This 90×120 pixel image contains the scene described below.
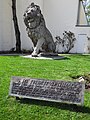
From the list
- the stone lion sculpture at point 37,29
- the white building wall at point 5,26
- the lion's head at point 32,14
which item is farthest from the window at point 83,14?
the lion's head at point 32,14

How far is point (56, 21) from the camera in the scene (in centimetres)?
1462

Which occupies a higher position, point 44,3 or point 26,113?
point 44,3

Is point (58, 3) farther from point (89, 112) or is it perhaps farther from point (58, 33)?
point (89, 112)

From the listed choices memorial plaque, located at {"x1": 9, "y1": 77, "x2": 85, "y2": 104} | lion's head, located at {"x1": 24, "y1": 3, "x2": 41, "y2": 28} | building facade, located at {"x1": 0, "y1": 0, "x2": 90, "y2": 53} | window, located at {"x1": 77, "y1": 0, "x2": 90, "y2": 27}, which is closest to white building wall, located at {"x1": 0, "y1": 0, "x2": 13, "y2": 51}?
building facade, located at {"x1": 0, "y1": 0, "x2": 90, "y2": 53}

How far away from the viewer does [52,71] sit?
662 cm

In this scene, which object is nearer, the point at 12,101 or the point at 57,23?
the point at 12,101

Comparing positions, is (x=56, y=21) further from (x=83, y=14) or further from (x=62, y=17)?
(x=83, y=14)

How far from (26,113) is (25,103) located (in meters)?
0.29

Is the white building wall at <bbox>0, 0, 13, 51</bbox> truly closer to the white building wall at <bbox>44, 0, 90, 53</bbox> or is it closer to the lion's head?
the white building wall at <bbox>44, 0, 90, 53</bbox>

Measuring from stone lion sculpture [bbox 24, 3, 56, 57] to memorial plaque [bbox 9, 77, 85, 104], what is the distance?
508 cm

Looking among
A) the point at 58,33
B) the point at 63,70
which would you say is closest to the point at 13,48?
the point at 58,33

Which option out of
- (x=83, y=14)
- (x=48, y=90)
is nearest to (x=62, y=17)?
(x=83, y=14)

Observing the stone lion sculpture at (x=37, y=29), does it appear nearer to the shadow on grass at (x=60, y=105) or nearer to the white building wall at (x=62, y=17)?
the white building wall at (x=62, y=17)

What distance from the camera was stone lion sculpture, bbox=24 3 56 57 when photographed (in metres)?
9.21
